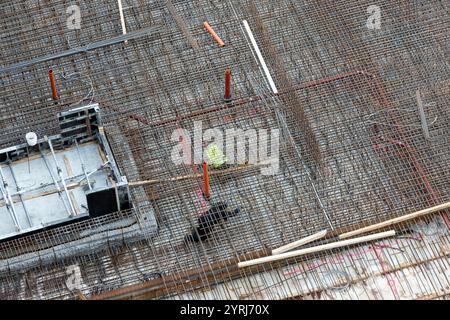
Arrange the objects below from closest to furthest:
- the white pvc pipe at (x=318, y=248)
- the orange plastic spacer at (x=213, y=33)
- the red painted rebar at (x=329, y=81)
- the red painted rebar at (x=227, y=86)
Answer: the white pvc pipe at (x=318, y=248) < the red painted rebar at (x=227, y=86) < the red painted rebar at (x=329, y=81) < the orange plastic spacer at (x=213, y=33)

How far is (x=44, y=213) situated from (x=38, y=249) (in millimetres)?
655

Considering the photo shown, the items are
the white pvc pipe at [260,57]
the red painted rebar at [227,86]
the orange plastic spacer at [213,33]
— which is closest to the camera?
the red painted rebar at [227,86]

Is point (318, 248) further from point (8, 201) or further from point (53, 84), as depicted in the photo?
point (53, 84)

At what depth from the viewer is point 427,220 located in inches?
563

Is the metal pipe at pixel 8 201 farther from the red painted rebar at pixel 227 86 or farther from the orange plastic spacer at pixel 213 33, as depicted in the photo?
the orange plastic spacer at pixel 213 33

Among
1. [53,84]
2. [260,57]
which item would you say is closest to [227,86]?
[260,57]

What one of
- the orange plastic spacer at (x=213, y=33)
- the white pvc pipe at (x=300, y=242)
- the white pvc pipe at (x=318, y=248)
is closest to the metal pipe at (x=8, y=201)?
the white pvc pipe at (x=318, y=248)

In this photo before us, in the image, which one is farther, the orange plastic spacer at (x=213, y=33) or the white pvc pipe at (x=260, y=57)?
the orange plastic spacer at (x=213, y=33)

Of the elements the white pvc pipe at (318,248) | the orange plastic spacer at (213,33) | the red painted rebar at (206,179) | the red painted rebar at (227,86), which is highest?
the orange plastic spacer at (213,33)

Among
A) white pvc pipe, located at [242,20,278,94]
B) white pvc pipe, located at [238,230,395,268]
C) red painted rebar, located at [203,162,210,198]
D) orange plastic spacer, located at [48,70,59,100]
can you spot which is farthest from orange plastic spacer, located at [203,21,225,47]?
white pvc pipe, located at [238,230,395,268]

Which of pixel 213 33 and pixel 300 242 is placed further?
pixel 213 33

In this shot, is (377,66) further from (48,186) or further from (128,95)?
(48,186)

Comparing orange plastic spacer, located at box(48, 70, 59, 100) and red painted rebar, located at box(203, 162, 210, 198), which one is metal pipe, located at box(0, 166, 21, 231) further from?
red painted rebar, located at box(203, 162, 210, 198)
